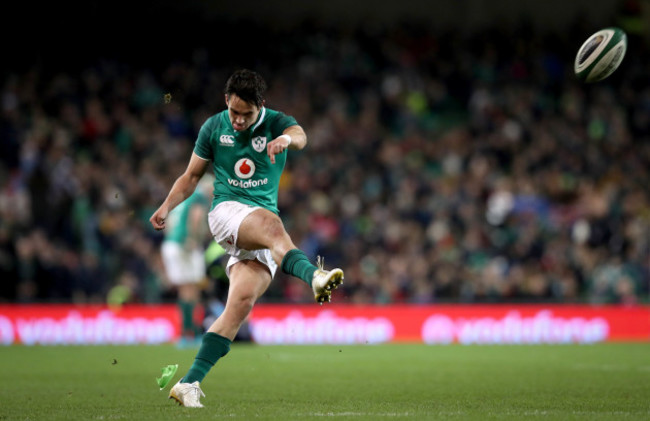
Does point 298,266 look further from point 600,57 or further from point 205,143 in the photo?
point 600,57

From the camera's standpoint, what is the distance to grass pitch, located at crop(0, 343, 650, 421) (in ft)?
19.7

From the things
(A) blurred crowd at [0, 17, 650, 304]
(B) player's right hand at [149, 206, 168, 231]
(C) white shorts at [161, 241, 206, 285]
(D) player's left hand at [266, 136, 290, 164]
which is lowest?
(B) player's right hand at [149, 206, 168, 231]

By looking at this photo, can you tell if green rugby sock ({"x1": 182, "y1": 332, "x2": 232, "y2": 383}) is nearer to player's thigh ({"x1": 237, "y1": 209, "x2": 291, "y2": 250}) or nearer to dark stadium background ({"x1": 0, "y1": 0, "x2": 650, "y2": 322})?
player's thigh ({"x1": 237, "y1": 209, "x2": 291, "y2": 250})

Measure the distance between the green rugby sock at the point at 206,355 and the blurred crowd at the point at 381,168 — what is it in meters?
9.81

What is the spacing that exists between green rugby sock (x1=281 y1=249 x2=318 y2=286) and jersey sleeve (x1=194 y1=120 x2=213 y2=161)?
40.6 inches

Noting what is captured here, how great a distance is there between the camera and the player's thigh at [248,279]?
6.45 meters

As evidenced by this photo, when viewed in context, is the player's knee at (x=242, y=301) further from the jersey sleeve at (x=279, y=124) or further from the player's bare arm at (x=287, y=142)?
the jersey sleeve at (x=279, y=124)

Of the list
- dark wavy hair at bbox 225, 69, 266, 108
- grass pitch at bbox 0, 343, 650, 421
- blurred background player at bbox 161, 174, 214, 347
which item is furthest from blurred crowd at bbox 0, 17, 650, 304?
dark wavy hair at bbox 225, 69, 266, 108

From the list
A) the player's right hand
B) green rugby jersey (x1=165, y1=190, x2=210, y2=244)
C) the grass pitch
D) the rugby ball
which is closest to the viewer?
the grass pitch

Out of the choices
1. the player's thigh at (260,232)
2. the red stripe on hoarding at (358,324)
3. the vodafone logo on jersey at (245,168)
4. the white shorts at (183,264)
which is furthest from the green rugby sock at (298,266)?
the red stripe on hoarding at (358,324)

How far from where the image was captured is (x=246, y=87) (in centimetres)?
625

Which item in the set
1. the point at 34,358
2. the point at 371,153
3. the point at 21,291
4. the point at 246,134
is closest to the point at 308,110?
the point at 371,153

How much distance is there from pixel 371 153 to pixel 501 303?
15.7 ft

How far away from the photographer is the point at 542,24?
25.4 m
